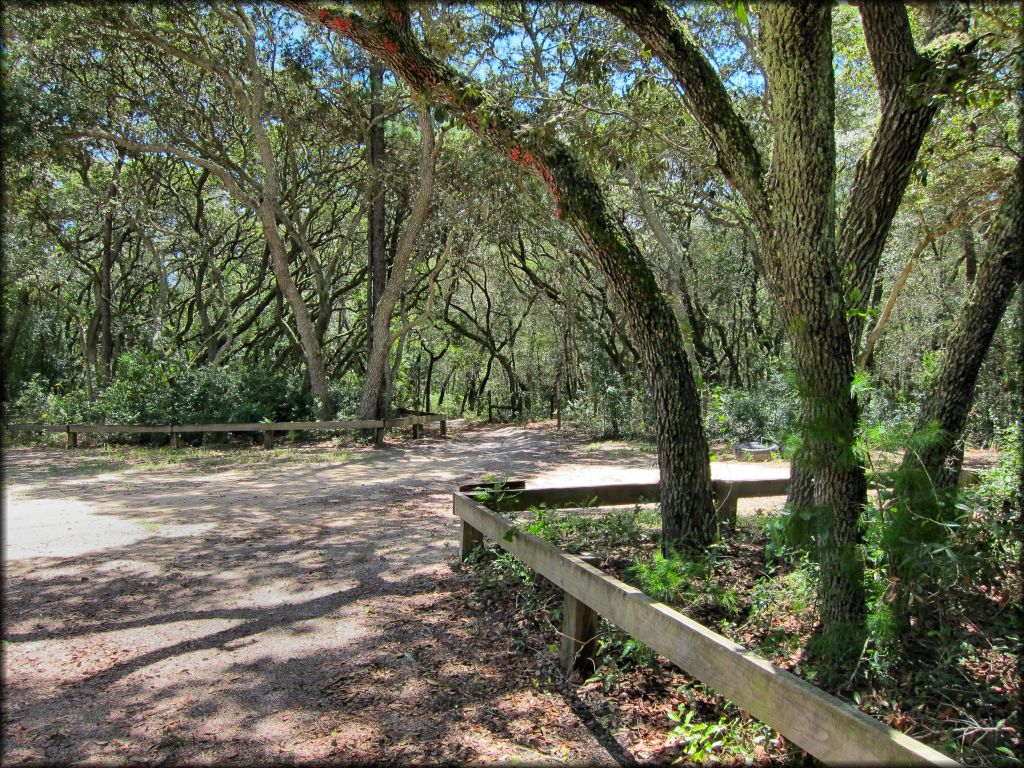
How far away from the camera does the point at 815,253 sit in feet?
10.9

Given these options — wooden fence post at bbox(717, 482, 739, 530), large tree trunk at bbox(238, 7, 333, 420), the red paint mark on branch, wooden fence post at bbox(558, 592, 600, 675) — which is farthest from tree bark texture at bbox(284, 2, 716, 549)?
large tree trunk at bbox(238, 7, 333, 420)

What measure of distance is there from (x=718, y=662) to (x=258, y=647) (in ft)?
8.89

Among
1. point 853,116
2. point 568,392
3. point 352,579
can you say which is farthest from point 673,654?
point 568,392

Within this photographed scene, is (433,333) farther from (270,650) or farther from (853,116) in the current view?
(270,650)

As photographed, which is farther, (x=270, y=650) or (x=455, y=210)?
(x=455, y=210)

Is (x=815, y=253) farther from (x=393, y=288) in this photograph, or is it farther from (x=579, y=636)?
(x=393, y=288)

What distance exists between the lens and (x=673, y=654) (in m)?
2.93

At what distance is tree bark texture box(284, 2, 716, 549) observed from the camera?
470 cm

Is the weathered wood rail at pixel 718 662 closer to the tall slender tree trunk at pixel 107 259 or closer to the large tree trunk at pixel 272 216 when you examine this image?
the large tree trunk at pixel 272 216

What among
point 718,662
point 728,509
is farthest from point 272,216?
point 718,662

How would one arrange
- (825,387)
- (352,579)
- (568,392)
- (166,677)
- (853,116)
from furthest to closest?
1. (568,392)
2. (853,116)
3. (352,579)
4. (166,677)
5. (825,387)

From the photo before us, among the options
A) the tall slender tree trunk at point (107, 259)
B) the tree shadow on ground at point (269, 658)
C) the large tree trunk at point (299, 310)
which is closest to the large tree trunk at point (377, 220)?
the large tree trunk at point (299, 310)

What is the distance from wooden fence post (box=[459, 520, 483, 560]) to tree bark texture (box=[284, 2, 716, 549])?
1699 mm

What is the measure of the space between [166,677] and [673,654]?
2607mm
